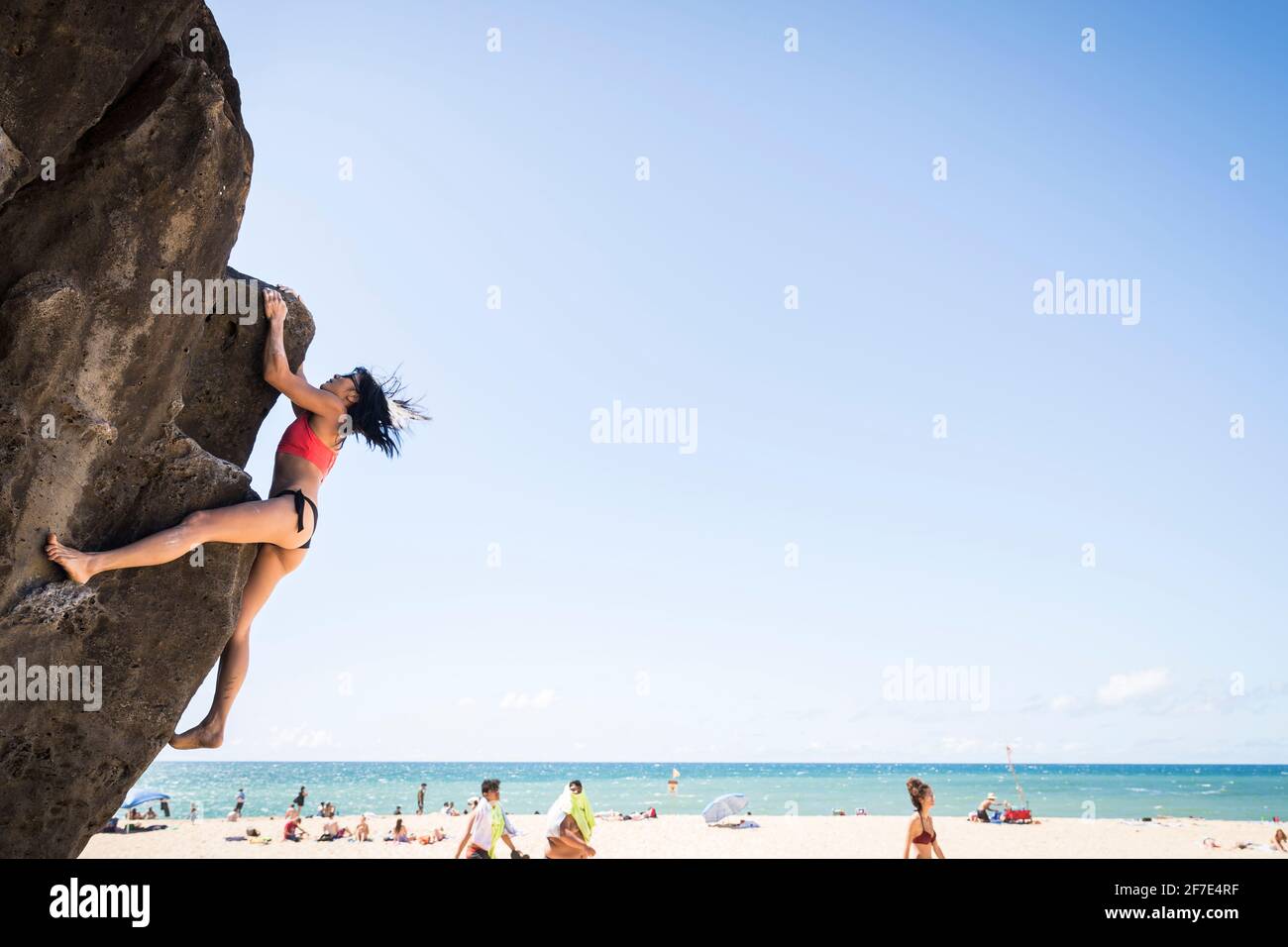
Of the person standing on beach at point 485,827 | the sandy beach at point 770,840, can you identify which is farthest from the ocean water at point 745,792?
the person standing on beach at point 485,827

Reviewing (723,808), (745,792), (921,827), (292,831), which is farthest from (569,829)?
(745,792)

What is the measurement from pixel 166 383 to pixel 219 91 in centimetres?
186

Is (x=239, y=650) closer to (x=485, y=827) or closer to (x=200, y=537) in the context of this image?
(x=200, y=537)

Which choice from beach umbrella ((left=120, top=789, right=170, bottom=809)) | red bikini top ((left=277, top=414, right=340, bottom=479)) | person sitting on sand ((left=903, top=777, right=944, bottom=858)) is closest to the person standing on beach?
person sitting on sand ((left=903, top=777, right=944, bottom=858))

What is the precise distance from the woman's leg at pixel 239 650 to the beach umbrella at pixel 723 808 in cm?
2856

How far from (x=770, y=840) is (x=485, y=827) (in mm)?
21113

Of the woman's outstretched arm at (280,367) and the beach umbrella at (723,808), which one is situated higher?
the woman's outstretched arm at (280,367)

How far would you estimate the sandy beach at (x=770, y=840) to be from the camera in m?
25.0

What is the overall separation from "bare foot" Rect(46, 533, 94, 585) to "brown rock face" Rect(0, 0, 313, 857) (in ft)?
0.20

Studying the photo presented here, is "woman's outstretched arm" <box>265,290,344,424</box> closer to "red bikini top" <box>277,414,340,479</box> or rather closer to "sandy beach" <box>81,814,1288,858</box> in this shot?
"red bikini top" <box>277,414,340,479</box>

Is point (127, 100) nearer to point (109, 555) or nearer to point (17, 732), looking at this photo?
point (109, 555)

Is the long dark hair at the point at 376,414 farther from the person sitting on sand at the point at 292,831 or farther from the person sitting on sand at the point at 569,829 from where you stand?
the person sitting on sand at the point at 292,831
